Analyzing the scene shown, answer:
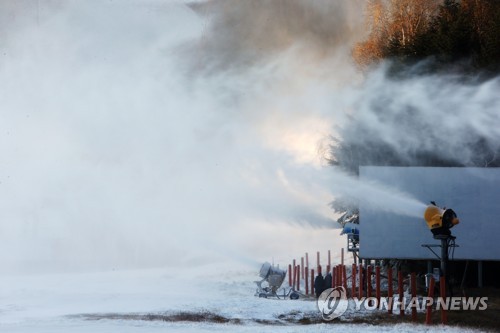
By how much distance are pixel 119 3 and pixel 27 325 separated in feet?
136

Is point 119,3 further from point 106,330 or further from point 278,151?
point 106,330

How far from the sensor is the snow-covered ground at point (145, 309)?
57.8 ft

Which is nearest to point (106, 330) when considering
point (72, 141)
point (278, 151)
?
point (278, 151)

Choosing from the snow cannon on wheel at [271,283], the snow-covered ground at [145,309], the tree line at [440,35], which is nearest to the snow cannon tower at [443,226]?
the snow-covered ground at [145,309]

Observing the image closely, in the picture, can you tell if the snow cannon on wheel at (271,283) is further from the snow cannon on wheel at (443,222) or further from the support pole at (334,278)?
the snow cannon on wheel at (443,222)

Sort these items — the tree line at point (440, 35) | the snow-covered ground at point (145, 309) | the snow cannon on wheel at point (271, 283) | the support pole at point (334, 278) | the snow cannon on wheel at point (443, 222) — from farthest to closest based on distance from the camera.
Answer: the tree line at point (440, 35), the snow cannon on wheel at point (271, 283), the support pole at point (334, 278), the snow cannon on wheel at point (443, 222), the snow-covered ground at point (145, 309)

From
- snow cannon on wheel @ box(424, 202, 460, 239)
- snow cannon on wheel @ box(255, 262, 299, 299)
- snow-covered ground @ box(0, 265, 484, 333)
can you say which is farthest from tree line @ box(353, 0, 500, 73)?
snow cannon on wheel @ box(424, 202, 460, 239)

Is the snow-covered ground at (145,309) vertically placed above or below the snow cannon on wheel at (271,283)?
below

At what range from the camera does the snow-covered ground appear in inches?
694

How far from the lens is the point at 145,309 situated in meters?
21.2

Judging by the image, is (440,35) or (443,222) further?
(440,35)

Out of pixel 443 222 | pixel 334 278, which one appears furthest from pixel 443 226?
pixel 334 278

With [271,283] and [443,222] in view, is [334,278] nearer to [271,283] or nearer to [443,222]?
[271,283]

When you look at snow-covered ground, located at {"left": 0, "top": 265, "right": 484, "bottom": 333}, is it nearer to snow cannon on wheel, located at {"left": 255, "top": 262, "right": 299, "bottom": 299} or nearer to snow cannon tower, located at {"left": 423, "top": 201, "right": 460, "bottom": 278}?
snow cannon on wheel, located at {"left": 255, "top": 262, "right": 299, "bottom": 299}
